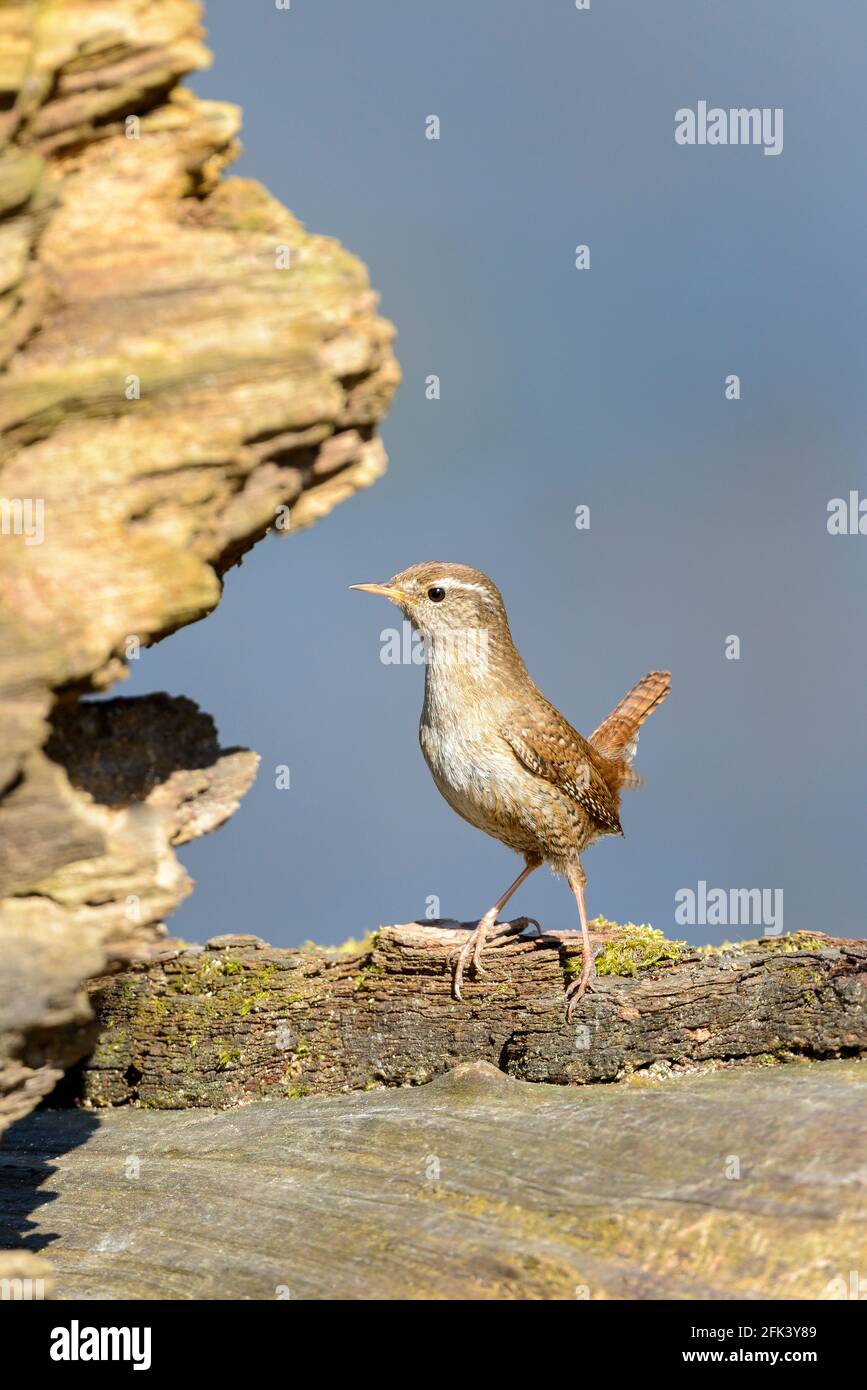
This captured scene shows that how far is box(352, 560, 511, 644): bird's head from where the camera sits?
22.2 feet

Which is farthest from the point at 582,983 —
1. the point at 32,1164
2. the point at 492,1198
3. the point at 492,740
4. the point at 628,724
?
the point at 32,1164

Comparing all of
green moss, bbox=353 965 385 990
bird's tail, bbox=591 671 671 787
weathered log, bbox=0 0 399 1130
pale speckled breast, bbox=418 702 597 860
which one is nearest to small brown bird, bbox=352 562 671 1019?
pale speckled breast, bbox=418 702 597 860

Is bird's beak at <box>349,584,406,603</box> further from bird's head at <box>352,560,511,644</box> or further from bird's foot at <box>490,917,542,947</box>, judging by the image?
bird's foot at <box>490,917,542,947</box>

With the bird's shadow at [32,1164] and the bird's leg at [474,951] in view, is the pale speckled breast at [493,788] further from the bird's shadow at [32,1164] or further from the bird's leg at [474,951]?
the bird's shadow at [32,1164]

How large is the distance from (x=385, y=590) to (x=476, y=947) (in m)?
1.88

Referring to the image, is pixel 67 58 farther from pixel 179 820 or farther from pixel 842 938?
pixel 842 938

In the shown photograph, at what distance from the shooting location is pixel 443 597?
6789 mm

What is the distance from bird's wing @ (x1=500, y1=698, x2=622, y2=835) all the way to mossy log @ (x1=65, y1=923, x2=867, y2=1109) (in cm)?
80

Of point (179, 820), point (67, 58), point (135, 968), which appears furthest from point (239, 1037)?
point (67, 58)

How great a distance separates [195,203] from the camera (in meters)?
Answer: 4.16

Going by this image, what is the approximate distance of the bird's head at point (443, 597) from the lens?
22.2 feet
